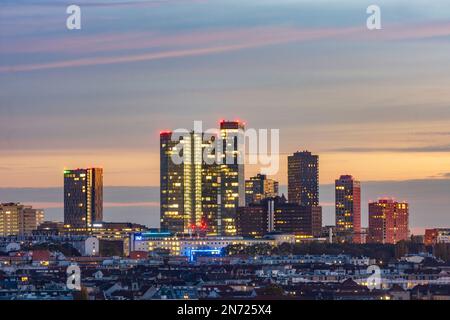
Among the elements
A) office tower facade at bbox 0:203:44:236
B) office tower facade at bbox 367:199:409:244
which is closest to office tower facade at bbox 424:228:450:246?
office tower facade at bbox 367:199:409:244

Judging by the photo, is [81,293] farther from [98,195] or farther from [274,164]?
[98,195]

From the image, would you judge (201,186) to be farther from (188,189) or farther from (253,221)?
(253,221)

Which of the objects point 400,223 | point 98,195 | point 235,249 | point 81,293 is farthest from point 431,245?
point 81,293

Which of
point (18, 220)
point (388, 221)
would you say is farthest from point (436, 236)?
point (18, 220)

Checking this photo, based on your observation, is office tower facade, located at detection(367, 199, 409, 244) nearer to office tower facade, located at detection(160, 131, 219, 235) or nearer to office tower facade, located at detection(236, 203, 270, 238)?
office tower facade, located at detection(236, 203, 270, 238)

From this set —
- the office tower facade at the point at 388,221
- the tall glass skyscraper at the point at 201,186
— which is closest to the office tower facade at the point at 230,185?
the tall glass skyscraper at the point at 201,186
